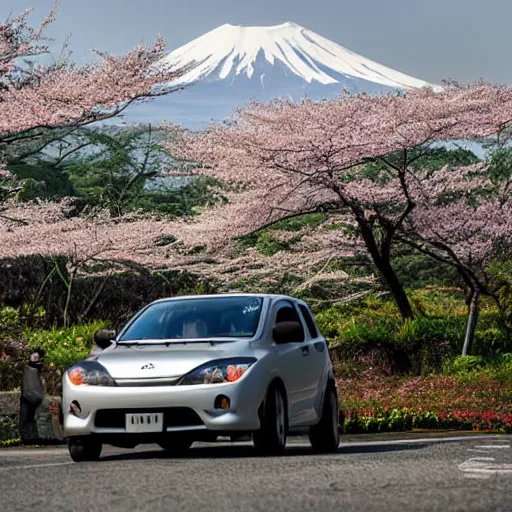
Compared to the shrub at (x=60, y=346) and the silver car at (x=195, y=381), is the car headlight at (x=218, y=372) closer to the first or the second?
the silver car at (x=195, y=381)

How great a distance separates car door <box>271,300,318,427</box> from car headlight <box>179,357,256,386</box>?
58 centimetres

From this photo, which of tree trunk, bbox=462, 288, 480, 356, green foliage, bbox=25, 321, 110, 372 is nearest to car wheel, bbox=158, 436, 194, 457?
green foliage, bbox=25, 321, 110, 372

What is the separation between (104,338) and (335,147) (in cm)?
1637

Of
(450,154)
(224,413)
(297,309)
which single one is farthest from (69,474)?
(450,154)

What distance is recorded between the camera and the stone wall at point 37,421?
1725 centimetres

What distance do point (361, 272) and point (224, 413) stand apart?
30.2 metres

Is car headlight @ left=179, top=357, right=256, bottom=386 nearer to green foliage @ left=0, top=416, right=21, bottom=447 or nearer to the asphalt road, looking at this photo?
the asphalt road

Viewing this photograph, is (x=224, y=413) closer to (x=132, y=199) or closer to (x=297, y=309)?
(x=297, y=309)

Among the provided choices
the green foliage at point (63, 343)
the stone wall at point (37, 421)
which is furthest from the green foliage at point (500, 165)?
the stone wall at point (37, 421)

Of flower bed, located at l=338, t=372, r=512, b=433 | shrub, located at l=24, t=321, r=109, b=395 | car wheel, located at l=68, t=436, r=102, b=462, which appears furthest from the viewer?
shrub, located at l=24, t=321, r=109, b=395

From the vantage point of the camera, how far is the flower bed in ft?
65.9

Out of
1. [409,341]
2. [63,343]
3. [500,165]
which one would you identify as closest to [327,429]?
[63,343]

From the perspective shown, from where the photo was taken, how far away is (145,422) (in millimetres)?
10734

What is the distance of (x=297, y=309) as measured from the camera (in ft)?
42.4
